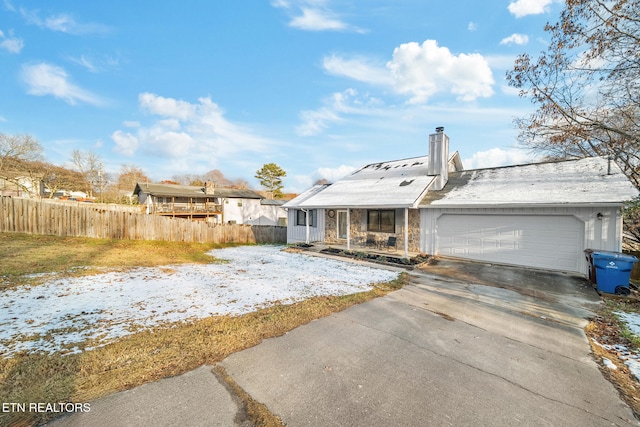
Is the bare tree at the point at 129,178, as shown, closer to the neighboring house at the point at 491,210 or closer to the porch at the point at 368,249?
the neighboring house at the point at 491,210

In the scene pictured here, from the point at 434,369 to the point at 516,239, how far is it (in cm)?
845

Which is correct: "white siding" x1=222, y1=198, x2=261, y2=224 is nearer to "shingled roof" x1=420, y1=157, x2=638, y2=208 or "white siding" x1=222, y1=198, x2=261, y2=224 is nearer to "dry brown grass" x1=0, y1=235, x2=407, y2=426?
"shingled roof" x1=420, y1=157, x2=638, y2=208

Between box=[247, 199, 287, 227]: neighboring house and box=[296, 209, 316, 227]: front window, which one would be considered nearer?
box=[296, 209, 316, 227]: front window

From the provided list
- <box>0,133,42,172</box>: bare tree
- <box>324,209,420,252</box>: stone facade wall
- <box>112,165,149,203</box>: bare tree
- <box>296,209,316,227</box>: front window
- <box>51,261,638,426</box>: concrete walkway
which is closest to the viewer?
<box>51,261,638,426</box>: concrete walkway

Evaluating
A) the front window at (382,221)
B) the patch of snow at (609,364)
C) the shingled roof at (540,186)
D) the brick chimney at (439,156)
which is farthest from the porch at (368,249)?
the patch of snow at (609,364)

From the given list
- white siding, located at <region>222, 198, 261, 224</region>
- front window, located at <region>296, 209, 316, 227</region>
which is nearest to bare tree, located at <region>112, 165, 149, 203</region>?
white siding, located at <region>222, 198, 261, 224</region>

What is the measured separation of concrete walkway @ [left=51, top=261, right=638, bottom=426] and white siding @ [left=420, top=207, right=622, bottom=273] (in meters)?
4.34

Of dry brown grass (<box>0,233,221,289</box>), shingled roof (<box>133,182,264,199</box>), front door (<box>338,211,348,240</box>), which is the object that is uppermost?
shingled roof (<box>133,182,264,199</box>)

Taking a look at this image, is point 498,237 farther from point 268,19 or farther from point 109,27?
point 109,27

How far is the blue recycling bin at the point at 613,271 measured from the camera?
6289 millimetres

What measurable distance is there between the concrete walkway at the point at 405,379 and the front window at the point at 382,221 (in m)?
7.25

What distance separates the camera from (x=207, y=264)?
9711mm

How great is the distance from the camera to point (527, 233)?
29.8 ft

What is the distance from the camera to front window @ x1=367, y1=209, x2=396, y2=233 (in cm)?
1230
